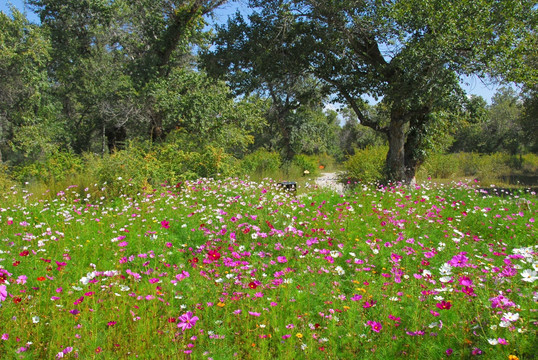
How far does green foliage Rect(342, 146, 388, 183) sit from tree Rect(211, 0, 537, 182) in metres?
0.49

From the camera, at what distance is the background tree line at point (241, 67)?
27.8ft

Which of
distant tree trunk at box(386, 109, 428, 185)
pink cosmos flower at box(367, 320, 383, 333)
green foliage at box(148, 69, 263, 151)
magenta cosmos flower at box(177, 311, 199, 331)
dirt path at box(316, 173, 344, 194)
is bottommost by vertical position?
pink cosmos flower at box(367, 320, 383, 333)

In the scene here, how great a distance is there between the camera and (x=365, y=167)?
1114 cm

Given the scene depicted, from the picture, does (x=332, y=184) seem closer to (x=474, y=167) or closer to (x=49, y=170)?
(x=49, y=170)

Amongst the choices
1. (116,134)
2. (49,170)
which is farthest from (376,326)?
(116,134)

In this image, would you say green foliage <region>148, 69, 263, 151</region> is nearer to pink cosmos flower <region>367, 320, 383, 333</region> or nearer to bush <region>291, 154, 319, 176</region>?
bush <region>291, 154, 319, 176</region>

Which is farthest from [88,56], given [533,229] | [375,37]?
[533,229]

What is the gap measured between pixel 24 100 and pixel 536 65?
17627 millimetres

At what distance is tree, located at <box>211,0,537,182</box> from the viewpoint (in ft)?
27.0

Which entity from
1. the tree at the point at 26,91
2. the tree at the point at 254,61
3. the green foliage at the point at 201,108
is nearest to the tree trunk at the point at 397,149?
the tree at the point at 254,61

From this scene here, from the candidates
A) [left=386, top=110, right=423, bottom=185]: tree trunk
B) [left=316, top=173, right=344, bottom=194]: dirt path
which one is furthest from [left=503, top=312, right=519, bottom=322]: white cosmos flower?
[left=386, top=110, right=423, bottom=185]: tree trunk

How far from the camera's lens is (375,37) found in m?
9.65

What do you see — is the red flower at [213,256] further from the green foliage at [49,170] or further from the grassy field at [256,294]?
the green foliage at [49,170]

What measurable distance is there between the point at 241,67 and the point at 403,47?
4.88 meters
